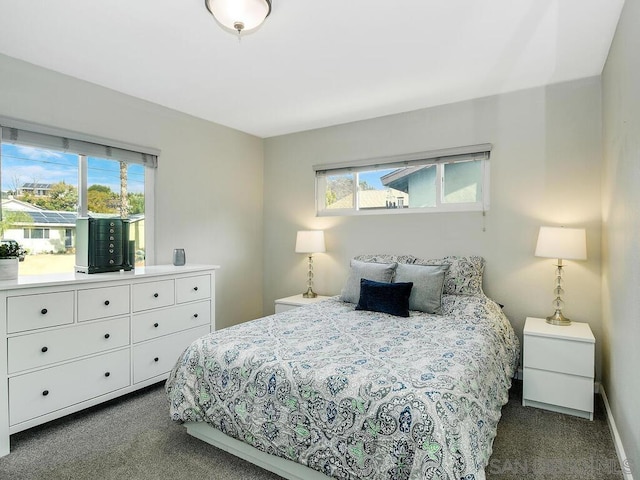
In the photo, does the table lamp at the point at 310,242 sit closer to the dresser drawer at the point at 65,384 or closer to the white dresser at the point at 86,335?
the white dresser at the point at 86,335

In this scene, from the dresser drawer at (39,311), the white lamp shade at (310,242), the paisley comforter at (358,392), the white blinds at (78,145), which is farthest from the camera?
the white lamp shade at (310,242)

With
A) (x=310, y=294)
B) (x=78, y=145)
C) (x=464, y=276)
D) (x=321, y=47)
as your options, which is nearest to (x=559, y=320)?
(x=464, y=276)

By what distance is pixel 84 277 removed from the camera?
258 cm

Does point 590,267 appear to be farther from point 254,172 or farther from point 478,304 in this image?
point 254,172

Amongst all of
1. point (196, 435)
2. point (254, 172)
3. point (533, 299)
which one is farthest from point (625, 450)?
point (254, 172)

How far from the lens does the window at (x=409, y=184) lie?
Answer: 3432mm

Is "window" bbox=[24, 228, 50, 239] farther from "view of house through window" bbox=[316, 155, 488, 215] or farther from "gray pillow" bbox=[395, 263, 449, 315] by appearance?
"gray pillow" bbox=[395, 263, 449, 315]

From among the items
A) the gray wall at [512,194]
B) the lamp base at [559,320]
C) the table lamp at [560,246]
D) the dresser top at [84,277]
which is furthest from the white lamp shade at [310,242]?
the lamp base at [559,320]

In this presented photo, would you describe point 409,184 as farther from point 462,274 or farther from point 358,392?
point 358,392

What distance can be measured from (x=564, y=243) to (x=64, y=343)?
3498mm

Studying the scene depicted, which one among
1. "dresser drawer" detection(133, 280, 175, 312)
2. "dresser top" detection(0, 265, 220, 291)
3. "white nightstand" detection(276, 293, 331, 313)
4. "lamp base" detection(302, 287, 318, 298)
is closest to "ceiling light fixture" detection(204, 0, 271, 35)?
"dresser top" detection(0, 265, 220, 291)

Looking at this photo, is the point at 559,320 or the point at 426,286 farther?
the point at 426,286

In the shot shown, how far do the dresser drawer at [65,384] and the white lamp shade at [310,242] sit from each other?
6.34 feet

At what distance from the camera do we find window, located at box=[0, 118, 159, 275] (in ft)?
8.84
